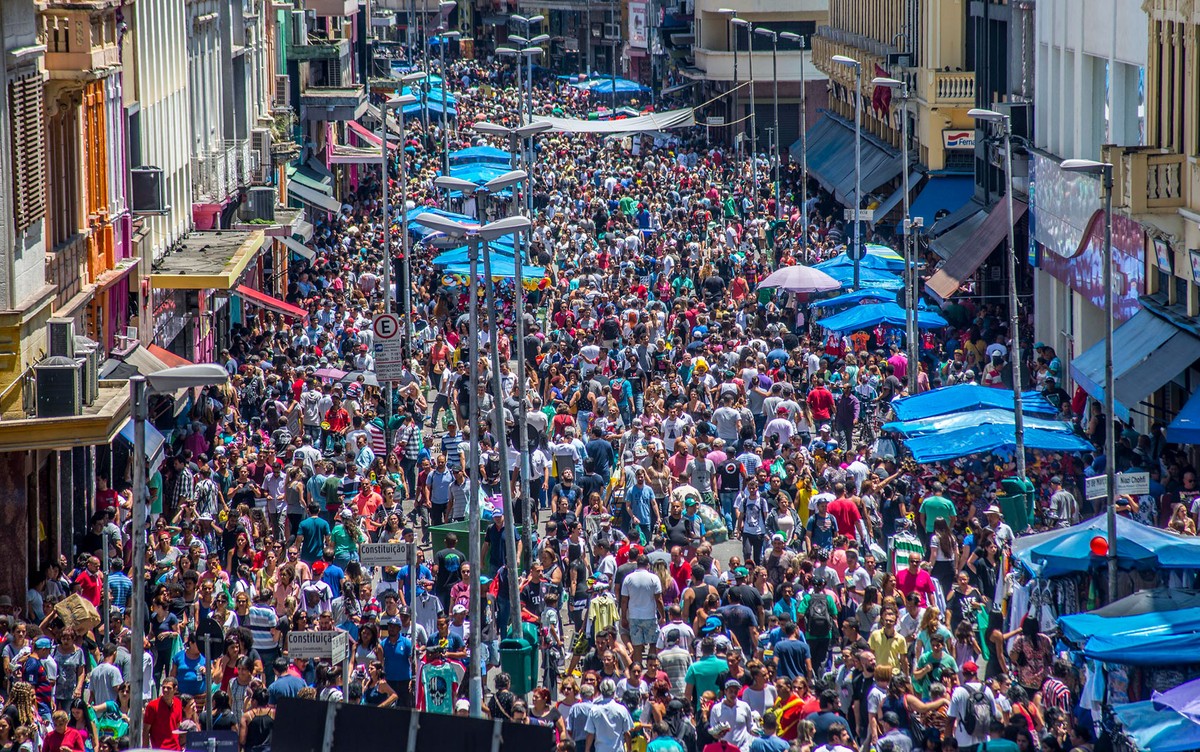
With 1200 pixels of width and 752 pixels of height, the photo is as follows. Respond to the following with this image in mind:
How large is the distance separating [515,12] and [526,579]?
11848cm

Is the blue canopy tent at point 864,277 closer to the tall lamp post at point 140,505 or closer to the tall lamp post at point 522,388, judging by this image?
the tall lamp post at point 522,388

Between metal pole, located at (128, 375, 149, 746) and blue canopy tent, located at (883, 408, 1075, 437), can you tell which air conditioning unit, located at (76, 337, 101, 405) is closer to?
metal pole, located at (128, 375, 149, 746)

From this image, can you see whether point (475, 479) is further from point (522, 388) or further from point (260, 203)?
point (260, 203)

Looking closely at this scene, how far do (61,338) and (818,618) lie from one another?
33.0ft

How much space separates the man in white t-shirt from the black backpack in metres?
1.55

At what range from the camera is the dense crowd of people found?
1611cm

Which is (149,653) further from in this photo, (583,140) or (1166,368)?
(583,140)

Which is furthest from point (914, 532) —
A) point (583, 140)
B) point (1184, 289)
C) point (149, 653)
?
point (583, 140)

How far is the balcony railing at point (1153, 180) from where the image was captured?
85.1 ft

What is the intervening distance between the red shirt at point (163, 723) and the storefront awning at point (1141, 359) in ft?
41.9

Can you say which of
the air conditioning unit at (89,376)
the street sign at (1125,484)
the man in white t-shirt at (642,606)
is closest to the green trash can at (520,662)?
the man in white t-shirt at (642,606)

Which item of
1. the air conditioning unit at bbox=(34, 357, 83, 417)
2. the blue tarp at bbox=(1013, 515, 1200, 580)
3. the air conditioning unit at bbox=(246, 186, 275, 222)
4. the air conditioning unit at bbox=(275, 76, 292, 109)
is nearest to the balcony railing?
the blue tarp at bbox=(1013, 515, 1200, 580)

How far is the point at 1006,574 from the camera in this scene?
779 inches

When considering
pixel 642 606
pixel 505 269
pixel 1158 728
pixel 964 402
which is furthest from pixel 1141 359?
pixel 505 269
